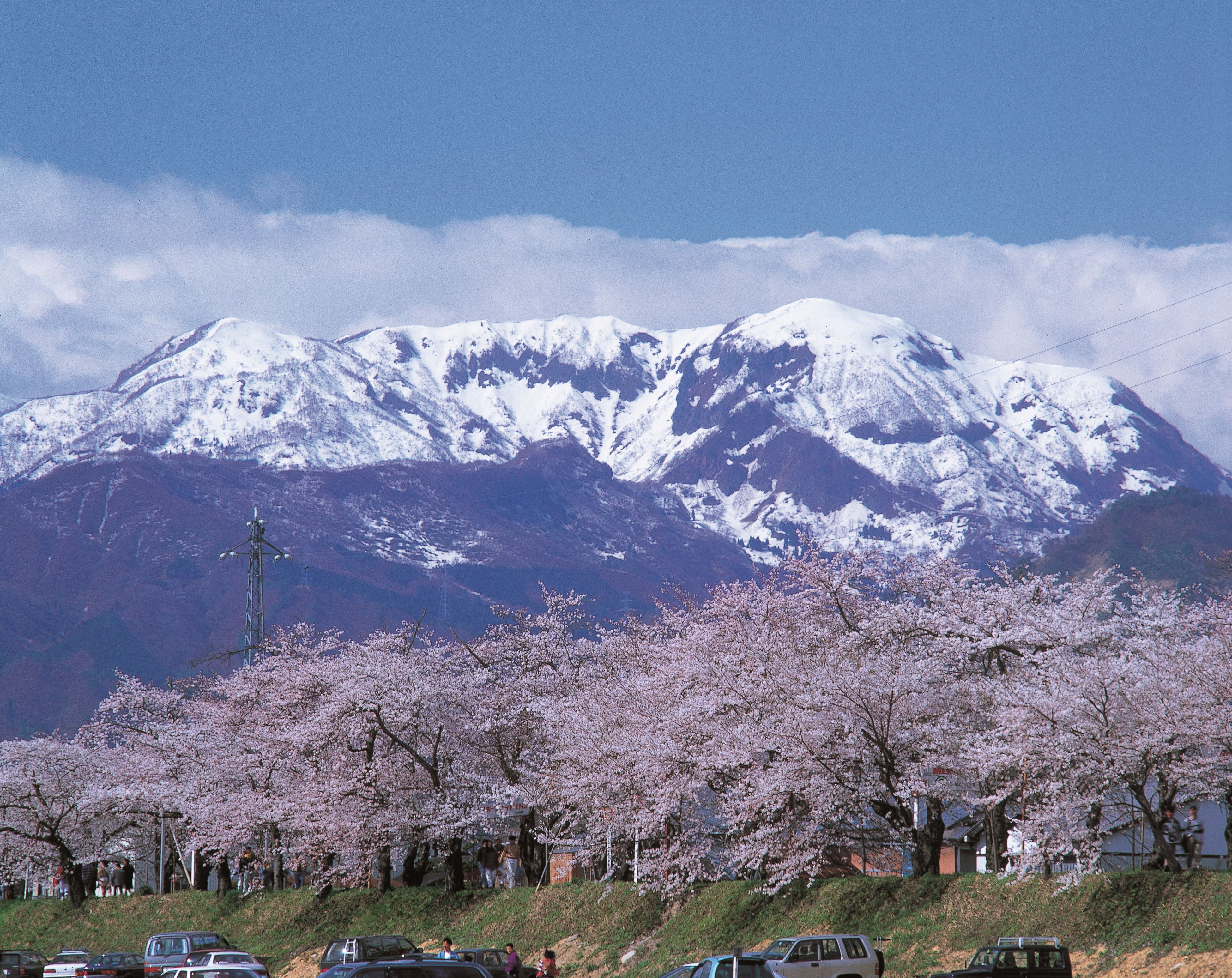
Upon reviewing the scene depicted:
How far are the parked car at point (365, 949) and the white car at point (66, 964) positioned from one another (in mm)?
6458

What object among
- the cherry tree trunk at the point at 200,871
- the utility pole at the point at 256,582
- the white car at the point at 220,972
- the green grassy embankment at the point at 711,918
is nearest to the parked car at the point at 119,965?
the green grassy embankment at the point at 711,918

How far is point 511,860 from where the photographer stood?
4616cm

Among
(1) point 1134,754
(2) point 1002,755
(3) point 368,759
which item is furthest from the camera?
(3) point 368,759

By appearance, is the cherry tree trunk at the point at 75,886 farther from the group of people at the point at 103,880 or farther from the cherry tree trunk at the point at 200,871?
the cherry tree trunk at the point at 200,871

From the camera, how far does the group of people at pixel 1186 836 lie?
2705 centimetres

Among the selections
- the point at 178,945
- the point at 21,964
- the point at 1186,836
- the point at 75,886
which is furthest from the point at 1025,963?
the point at 75,886

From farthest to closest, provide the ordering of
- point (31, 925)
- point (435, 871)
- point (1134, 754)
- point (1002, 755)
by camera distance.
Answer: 1. point (31, 925)
2. point (435, 871)
3. point (1002, 755)
4. point (1134, 754)

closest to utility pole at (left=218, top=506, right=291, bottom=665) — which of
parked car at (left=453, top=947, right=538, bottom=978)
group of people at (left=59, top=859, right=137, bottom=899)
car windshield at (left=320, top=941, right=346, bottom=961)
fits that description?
group of people at (left=59, top=859, right=137, bottom=899)

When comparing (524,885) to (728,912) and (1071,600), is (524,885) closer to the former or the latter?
(728,912)

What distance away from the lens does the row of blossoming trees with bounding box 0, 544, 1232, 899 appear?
27.0 metres

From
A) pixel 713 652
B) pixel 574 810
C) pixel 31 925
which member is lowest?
pixel 31 925

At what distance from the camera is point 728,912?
34000 mm

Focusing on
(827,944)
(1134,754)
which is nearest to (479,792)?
(827,944)

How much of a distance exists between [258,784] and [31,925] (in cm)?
1665
